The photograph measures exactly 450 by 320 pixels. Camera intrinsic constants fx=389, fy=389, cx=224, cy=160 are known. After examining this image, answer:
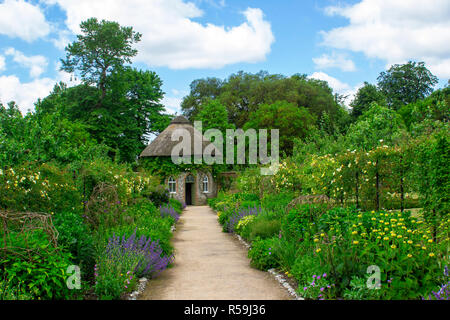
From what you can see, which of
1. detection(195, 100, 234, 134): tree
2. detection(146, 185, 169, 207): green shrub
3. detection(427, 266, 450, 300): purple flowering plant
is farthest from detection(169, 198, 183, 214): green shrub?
detection(427, 266, 450, 300): purple flowering plant

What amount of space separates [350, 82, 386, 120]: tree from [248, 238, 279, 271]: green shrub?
30050mm

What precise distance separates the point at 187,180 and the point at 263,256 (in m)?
21.9

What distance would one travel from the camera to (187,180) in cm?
2953

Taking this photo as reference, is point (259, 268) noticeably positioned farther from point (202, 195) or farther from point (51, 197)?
point (202, 195)

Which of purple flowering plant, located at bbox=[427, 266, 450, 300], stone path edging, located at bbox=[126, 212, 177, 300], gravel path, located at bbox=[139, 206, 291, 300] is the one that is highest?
purple flowering plant, located at bbox=[427, 266, 450, 300]

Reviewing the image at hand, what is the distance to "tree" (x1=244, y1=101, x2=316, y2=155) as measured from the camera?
34594mm

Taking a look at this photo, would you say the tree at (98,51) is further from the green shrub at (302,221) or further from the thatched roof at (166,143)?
the green shrub at (302,221)

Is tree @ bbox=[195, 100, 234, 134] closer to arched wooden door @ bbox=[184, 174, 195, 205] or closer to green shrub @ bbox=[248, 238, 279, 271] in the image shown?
arched wooden door @ bbox=[184, 174, 195, 205]

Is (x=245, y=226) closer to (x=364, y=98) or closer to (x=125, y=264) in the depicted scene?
(x=125, y=264)

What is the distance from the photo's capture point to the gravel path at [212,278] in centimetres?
610

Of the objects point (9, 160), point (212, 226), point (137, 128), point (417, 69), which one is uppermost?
point (417, 69)
